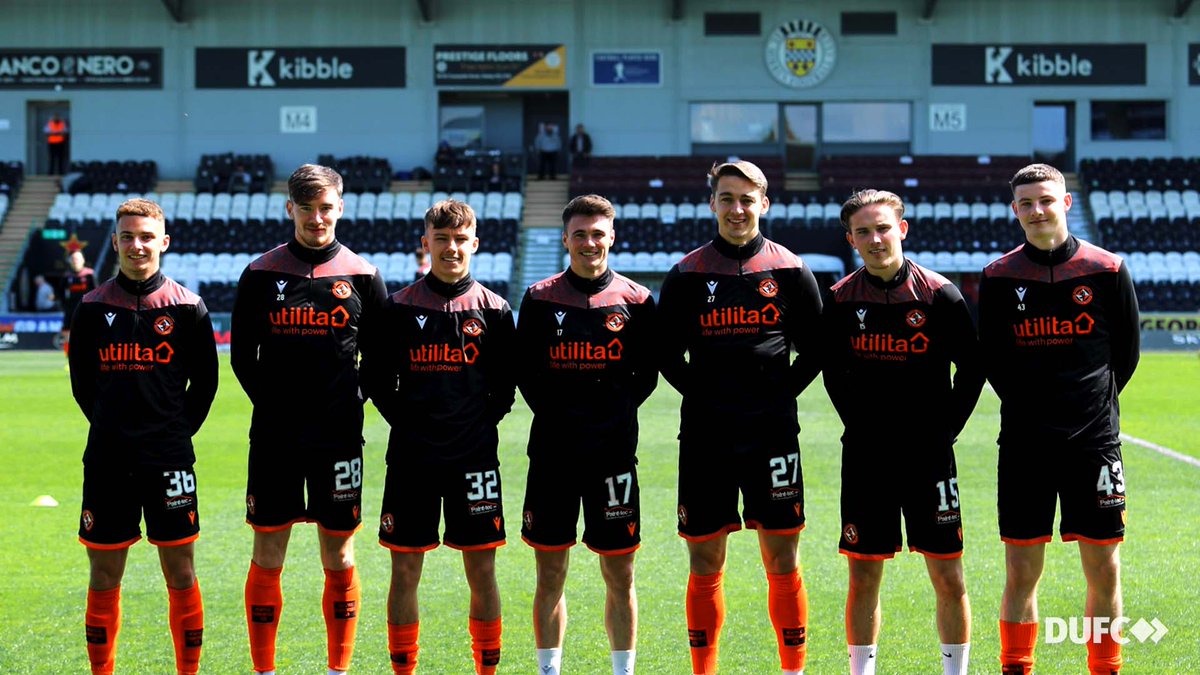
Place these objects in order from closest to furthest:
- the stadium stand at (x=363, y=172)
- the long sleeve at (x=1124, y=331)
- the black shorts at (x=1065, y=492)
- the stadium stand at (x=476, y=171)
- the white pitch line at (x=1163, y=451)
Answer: the black shorts at (x=1065, y=492) < the long sleeve at (x=1124, y=331) < the white pitch line at (x=1163, y=451) < the stadium stand at (x=363, y=172) < the stadium stand at (x=476, y=171)

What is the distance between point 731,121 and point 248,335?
91.6ft

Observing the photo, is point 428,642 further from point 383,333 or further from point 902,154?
point 902,154

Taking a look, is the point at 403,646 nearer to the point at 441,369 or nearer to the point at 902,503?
the point at 441,369

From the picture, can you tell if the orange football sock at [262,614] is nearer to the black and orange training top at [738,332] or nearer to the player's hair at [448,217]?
the player's hair at [448,217]

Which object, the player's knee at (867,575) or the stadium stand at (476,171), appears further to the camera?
the stadium stand at (476,171)

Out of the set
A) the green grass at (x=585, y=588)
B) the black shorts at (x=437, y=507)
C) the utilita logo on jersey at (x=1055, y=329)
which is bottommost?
the green grass at (x=585, y=588)

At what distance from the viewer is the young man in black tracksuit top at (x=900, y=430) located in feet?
14.8

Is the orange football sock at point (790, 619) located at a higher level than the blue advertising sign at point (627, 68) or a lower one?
lower

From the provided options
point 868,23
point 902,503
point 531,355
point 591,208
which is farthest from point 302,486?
point 868,23

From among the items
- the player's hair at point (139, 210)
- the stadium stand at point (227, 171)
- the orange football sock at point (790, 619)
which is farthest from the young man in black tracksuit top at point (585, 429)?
the stadium stand at point (227, 171)

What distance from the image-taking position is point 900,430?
4.55 metres

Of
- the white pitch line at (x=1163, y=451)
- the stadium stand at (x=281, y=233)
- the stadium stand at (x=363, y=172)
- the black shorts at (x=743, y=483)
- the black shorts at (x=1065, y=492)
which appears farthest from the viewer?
the stadium stand at (x=363, y=172)

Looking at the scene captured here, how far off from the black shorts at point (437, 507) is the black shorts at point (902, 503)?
1.29 meters

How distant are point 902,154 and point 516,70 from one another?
9890 mm
